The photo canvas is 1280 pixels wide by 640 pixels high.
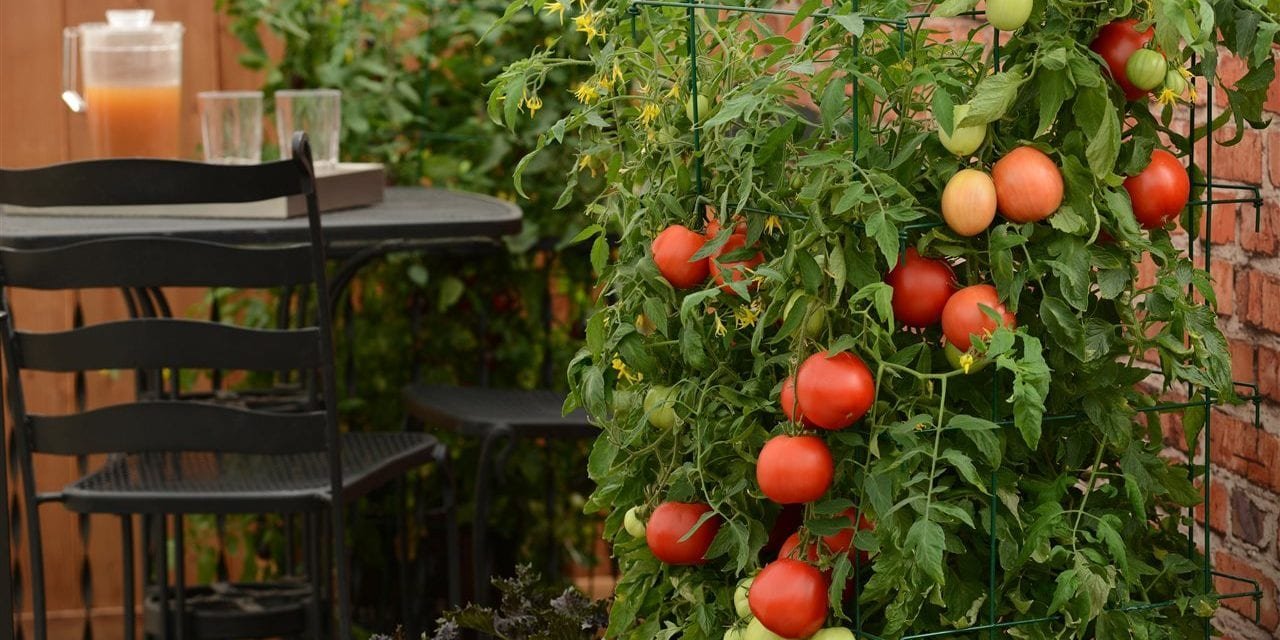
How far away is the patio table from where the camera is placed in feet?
6.97

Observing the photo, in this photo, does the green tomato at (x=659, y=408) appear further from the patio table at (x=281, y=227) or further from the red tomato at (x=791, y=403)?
the patio table at (x=281, y=227)

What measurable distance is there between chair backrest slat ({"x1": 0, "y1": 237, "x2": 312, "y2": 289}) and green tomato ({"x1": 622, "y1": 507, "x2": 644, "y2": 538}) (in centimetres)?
84

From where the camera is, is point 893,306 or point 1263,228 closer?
point 893,306

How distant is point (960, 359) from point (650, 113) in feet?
0.99

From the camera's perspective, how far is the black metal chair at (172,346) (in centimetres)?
194

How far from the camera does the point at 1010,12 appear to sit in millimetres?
1049

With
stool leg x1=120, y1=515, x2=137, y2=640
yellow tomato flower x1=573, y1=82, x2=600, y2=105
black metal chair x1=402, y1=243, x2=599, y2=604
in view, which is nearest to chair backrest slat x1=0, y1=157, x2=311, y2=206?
stool leg x1=120, y1=515, x2=137, y2=640

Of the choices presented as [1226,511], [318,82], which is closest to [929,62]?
[1226,511]

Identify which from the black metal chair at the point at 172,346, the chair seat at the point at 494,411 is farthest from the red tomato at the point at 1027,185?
the chair seat at the point at 494,411

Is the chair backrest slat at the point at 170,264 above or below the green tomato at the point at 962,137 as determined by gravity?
below

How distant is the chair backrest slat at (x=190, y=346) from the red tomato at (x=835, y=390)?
1040mm

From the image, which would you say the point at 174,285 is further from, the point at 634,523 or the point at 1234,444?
the point at 1234,444

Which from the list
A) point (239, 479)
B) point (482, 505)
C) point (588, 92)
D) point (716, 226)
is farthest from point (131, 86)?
point (716, 226)

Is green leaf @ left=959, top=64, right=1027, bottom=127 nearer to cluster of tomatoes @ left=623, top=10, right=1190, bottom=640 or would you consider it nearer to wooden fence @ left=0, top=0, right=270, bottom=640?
cluster of tomatoes @ left=623, top=10, right=1190, bottom=640
